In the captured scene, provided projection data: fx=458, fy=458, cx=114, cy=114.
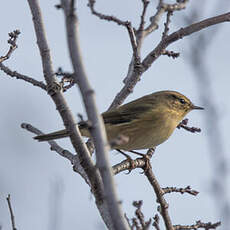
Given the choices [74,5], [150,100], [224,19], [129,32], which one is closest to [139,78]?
[129,32]

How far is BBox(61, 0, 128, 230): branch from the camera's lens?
6.93ft

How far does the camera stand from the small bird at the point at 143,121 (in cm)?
635

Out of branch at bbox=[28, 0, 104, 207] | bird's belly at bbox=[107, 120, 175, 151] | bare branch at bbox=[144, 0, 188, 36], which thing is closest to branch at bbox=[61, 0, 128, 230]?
branch at bbox=[28, 0, 104, 207]

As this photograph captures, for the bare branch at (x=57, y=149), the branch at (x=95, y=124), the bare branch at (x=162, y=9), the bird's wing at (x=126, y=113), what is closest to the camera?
the branch at (x=95, y=124)

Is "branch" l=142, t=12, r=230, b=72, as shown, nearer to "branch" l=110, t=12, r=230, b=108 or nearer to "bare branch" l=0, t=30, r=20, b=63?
"branch" l=110, t=12, r=230, b=108

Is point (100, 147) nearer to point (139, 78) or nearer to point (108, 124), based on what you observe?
point (139, 78)

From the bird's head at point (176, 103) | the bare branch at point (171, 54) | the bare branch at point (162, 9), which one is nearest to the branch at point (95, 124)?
the bare branch at point (162, 9)

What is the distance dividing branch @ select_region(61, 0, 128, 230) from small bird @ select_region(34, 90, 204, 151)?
11.6 ft

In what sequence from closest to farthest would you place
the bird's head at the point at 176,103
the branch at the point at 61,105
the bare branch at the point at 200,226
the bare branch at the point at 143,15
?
the branch at the point at 61,105 → the bare branch at the point at 143,15 → the bare branch at the point at 200,226 → the bird's head at the point at 176,103

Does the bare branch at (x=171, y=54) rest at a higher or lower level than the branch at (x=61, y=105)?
higher

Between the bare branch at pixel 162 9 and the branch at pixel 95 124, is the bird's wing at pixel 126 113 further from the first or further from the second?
the branch at pixel 95 124

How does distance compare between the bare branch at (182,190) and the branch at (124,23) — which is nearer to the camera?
the branch at (124,23)

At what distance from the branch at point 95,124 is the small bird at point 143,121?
11.6ft

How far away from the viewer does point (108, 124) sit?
255 inches
